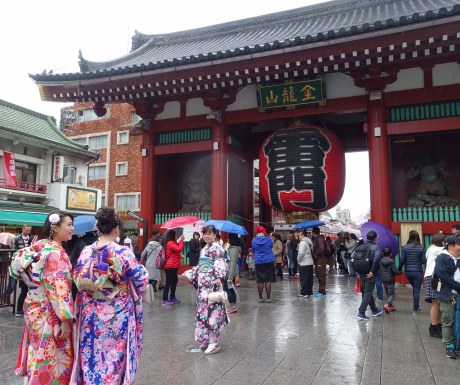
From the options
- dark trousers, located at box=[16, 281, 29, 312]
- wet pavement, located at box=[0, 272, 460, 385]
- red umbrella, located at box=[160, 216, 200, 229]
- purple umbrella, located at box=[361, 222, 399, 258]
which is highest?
red umbrella, located at box=[160, 216, 200, 229]

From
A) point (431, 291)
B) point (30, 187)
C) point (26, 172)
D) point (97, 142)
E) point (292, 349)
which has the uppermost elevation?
point (97, 142)

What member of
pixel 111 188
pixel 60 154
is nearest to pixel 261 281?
pixel 60 154

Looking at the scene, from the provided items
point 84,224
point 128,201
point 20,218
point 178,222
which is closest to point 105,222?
point 84,224

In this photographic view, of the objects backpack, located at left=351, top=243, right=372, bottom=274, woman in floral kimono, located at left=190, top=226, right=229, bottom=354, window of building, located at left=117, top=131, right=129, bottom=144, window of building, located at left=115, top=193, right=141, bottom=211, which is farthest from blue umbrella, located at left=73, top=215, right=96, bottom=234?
window of building, located at left=117, top=131, right=129, bottom=144

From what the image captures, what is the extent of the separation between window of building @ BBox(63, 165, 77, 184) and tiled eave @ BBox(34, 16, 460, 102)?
1463 cm

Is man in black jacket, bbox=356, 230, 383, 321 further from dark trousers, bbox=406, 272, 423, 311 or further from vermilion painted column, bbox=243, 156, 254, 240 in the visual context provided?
vermilion painted column, bbox=243, 156, 254, 240

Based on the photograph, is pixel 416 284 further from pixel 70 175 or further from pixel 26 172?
pixel 70 175

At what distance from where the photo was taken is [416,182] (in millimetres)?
12984

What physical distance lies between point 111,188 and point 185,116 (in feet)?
65.1

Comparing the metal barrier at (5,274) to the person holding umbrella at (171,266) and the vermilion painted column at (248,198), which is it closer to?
the person holding umbrella at (171,266)

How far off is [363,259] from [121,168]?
27.2 metres

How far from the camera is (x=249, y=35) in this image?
1576 centimetres

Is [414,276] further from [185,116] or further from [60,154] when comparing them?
[60,154]

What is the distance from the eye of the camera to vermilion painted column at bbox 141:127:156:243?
1349cm
